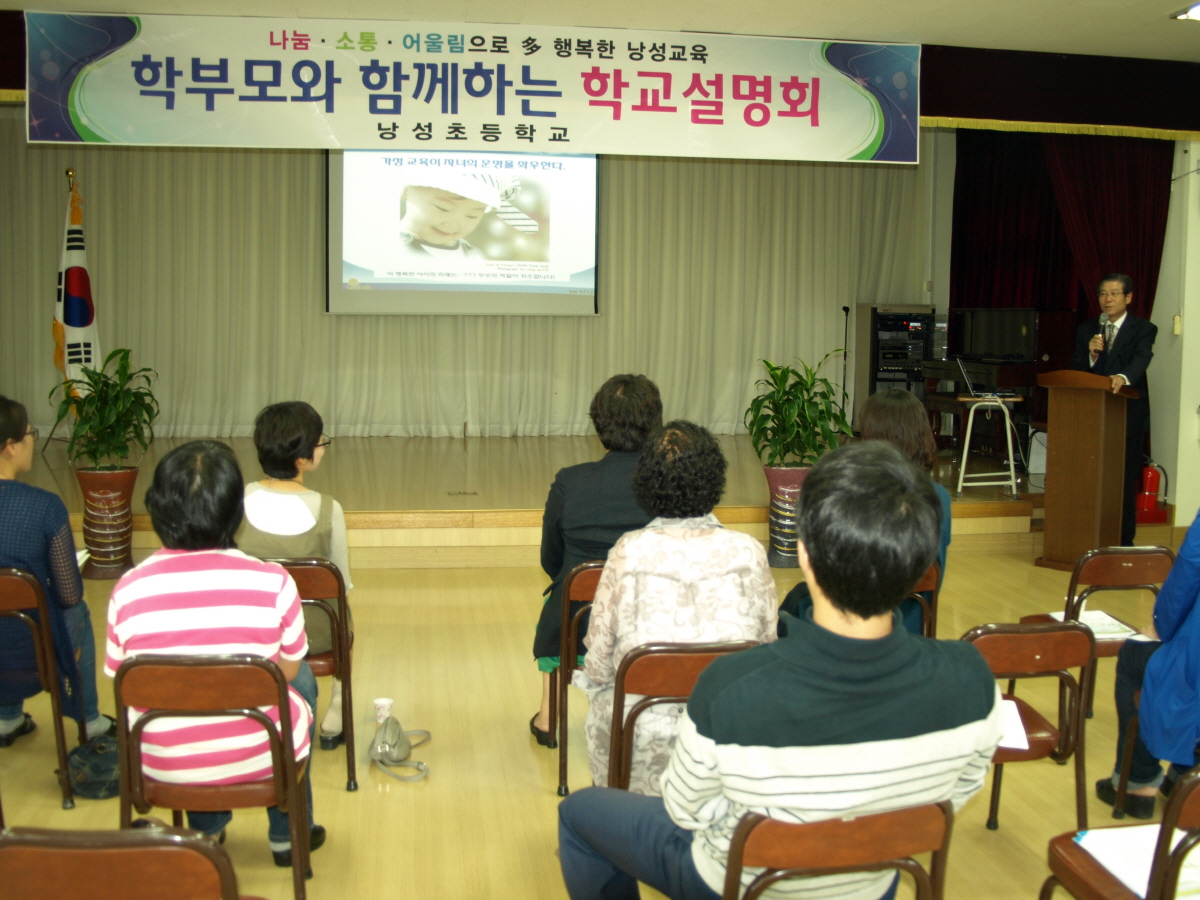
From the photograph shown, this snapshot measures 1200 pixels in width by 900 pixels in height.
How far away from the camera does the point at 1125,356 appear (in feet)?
16.6

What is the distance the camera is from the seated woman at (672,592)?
6.52 ft

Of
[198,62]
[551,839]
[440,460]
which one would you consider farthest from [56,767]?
[440,460]

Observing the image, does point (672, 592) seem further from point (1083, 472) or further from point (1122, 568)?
point (1083, 472)

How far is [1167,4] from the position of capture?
4691 mm

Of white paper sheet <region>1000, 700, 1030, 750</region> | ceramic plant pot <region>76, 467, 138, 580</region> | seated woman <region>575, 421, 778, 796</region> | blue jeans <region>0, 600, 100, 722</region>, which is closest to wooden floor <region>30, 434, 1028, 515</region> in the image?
ceramic plant pot <region>76, 467, 138, 580</region>

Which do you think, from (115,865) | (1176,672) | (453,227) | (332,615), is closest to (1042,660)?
(1176,672)

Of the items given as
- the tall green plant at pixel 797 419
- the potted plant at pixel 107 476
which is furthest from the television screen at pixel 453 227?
the tall green plant at pixel 797 419

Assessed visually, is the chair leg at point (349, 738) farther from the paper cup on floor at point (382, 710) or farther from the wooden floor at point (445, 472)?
the wooden floor at point (445, 472)

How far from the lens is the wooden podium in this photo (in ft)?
16.1

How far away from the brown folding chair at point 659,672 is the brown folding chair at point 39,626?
143 centimetres

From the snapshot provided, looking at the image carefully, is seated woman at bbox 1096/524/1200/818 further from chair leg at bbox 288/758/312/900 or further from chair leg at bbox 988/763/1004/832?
chair leg at bbox 288/758/312/900

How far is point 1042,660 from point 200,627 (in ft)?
5.47

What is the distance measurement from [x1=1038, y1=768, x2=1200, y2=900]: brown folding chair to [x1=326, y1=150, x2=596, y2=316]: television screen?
684cm

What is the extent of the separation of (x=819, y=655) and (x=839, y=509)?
0.60 ft
